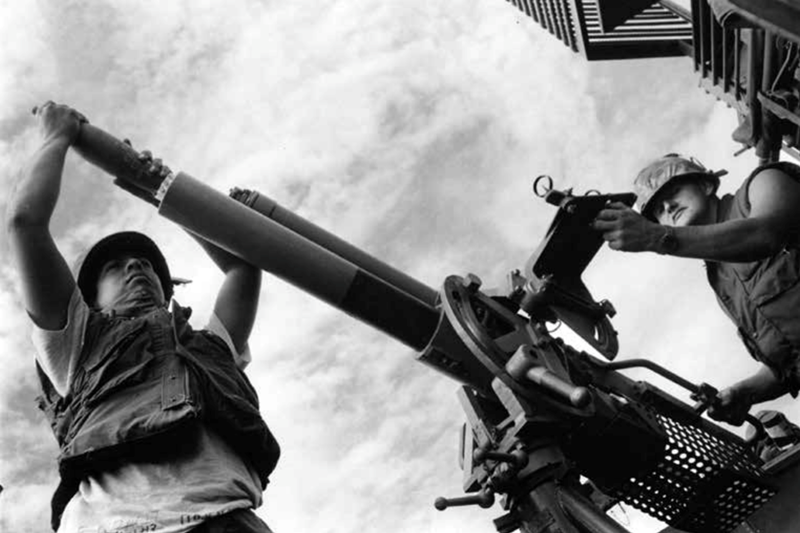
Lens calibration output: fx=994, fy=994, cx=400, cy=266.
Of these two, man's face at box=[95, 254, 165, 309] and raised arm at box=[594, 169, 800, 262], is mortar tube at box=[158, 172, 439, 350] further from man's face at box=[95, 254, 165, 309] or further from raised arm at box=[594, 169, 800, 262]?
raised arm at box=[594, 169, 800, 262]

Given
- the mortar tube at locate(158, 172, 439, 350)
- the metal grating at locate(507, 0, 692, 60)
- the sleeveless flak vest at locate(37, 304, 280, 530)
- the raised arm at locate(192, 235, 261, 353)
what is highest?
the metal grating at locate(507, 0, 692, 60)

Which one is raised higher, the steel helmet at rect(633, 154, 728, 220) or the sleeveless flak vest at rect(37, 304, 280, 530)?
the steel helmet at rect(633, 154, 728, 220)

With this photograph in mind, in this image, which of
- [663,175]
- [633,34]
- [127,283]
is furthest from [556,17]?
[127,283]

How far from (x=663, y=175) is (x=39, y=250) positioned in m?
4.11

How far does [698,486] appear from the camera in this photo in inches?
221

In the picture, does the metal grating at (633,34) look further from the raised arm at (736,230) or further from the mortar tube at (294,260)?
the mortar tube at (294,260)

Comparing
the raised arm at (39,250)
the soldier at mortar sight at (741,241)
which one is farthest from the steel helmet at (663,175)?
the raised arm at (39,250)

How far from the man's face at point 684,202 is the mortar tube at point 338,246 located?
5.79ft

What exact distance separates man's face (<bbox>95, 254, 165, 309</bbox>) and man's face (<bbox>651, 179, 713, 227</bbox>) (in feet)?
10.8

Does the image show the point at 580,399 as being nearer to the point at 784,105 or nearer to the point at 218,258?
the point at 218,258

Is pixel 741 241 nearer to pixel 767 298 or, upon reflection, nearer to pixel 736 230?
pixel 736 230

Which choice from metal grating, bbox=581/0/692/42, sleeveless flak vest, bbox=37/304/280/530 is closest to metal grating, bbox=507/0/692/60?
metal grating, bbox=581/0/692/42

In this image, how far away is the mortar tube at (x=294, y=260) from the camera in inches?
196

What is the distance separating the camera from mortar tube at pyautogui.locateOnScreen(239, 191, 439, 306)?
5.85 meters
